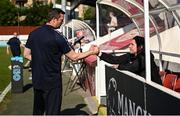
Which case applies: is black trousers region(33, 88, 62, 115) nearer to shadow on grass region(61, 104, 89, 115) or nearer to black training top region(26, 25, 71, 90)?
black training top region(26, 25, 71, 90)

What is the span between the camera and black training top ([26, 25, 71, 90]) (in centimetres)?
731

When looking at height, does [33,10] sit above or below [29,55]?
above

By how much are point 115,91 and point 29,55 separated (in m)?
1.49

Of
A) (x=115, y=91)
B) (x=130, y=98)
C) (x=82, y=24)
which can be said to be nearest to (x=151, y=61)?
(x=130, y=98)

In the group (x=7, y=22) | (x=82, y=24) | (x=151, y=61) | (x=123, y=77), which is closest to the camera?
(x=151, y=61)

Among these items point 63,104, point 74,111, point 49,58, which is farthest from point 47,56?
point 63,104

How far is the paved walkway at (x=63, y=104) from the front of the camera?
10.8 m

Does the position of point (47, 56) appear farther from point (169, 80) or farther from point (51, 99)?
point (169, 80)

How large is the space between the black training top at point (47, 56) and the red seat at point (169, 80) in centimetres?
204

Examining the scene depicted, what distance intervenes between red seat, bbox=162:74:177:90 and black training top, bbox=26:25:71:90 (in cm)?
204

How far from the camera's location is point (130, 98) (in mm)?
6523

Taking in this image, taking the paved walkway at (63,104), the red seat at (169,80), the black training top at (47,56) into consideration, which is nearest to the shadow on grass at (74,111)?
the paved walkway at (63,104)

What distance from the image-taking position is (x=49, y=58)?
7.32 meters

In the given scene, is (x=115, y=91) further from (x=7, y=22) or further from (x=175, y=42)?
(x=7, y=22)
